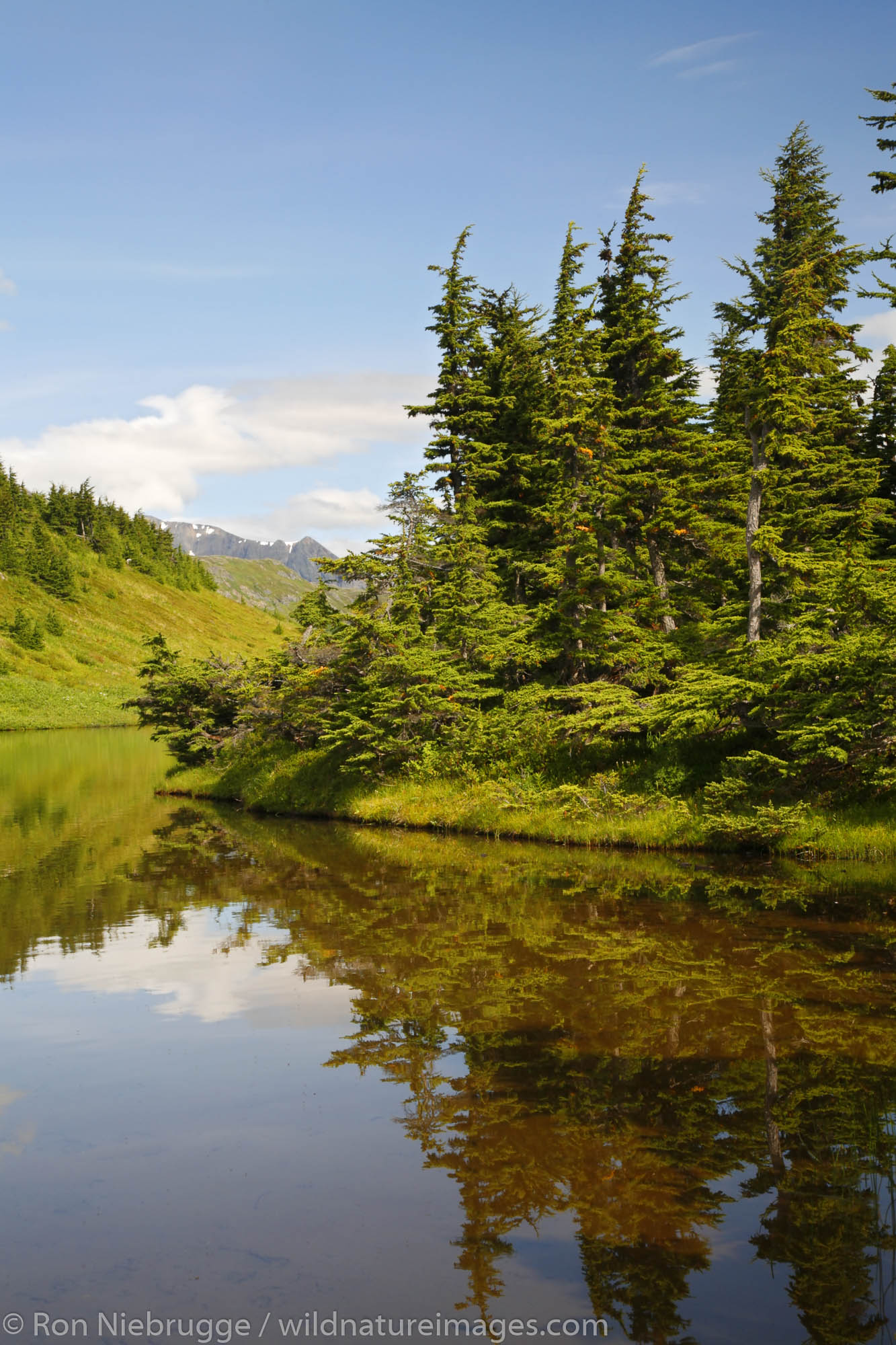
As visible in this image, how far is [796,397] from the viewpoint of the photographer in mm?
21312

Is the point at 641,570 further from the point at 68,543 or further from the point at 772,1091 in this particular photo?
the point at 68,543

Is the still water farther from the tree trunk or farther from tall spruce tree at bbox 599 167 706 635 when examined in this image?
tall spruce tree at bbox 599 167 706 635

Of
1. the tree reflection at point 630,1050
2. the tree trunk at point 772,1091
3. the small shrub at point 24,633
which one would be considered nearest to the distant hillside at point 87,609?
the small shrub at point 24,633

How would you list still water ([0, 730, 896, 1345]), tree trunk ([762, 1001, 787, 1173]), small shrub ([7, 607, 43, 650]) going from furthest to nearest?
1. small shrub ([7, 607, 43, 650])
2. tree trunk ([762, 1001, 787, 1173])
3. still water ([0, 730, 896, 1345])

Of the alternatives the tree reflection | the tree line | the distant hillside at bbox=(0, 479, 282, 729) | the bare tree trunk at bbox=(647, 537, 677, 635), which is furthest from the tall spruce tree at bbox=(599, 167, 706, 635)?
the tree line

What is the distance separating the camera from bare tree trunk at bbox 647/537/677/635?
2808 cm

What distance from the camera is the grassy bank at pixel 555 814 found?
19.4 m

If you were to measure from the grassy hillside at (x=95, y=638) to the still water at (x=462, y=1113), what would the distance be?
193ft

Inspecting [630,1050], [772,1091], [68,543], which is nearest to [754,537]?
[630,1050]

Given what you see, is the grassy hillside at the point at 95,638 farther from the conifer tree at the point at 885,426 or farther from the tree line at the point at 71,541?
the conifer tree at the point at 885,426

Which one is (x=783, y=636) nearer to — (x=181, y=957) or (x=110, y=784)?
(x=181, y=957)

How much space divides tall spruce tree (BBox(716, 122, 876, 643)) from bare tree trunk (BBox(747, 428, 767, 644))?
4cm

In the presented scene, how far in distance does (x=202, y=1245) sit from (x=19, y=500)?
15554cm

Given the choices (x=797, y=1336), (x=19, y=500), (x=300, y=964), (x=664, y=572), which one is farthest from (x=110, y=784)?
(x=19, y=500)
